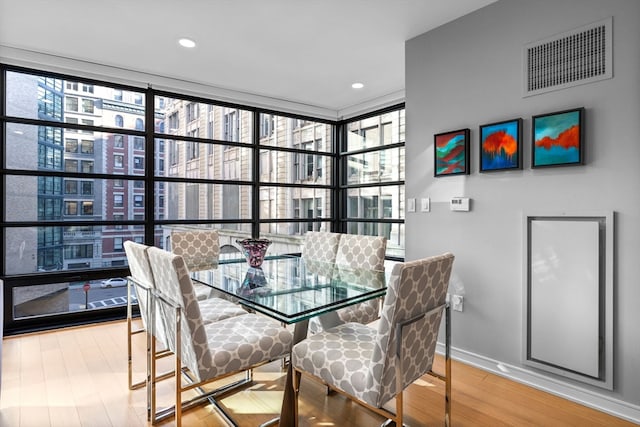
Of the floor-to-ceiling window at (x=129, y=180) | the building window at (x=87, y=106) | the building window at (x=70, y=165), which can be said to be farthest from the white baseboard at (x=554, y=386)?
the building window at (x=87, y=106)

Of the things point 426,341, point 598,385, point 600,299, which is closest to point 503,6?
point 600,299

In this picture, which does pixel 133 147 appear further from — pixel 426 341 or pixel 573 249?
pixel 573 249

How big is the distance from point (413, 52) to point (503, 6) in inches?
29.8

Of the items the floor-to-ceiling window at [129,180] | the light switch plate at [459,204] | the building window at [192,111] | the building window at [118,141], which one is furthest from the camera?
the building window at [192,111]

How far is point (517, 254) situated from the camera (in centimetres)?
245

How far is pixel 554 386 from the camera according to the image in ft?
7.50

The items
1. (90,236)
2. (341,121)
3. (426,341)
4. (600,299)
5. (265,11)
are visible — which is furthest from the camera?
(341,121)

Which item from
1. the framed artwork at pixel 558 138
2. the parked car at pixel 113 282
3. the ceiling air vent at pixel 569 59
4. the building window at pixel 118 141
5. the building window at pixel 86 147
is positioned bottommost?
the parked car at pixel 113 282

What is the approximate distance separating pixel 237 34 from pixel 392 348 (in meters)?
2.75

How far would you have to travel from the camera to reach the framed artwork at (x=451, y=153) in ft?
8.90

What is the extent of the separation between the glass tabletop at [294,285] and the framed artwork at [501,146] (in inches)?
43.9

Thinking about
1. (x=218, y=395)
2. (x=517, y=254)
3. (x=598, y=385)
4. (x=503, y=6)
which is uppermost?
(x=503, y=6)

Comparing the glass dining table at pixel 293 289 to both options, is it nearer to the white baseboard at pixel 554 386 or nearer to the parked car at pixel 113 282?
the white baseboard at pixel 554 386

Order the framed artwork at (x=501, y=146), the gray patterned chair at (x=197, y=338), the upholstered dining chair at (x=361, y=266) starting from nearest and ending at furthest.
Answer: the gray patterned chair at (x=197, y=338)
the framed artwork at (x=501, y=146)
the upholstered dining chair at (x=361, y=266)
